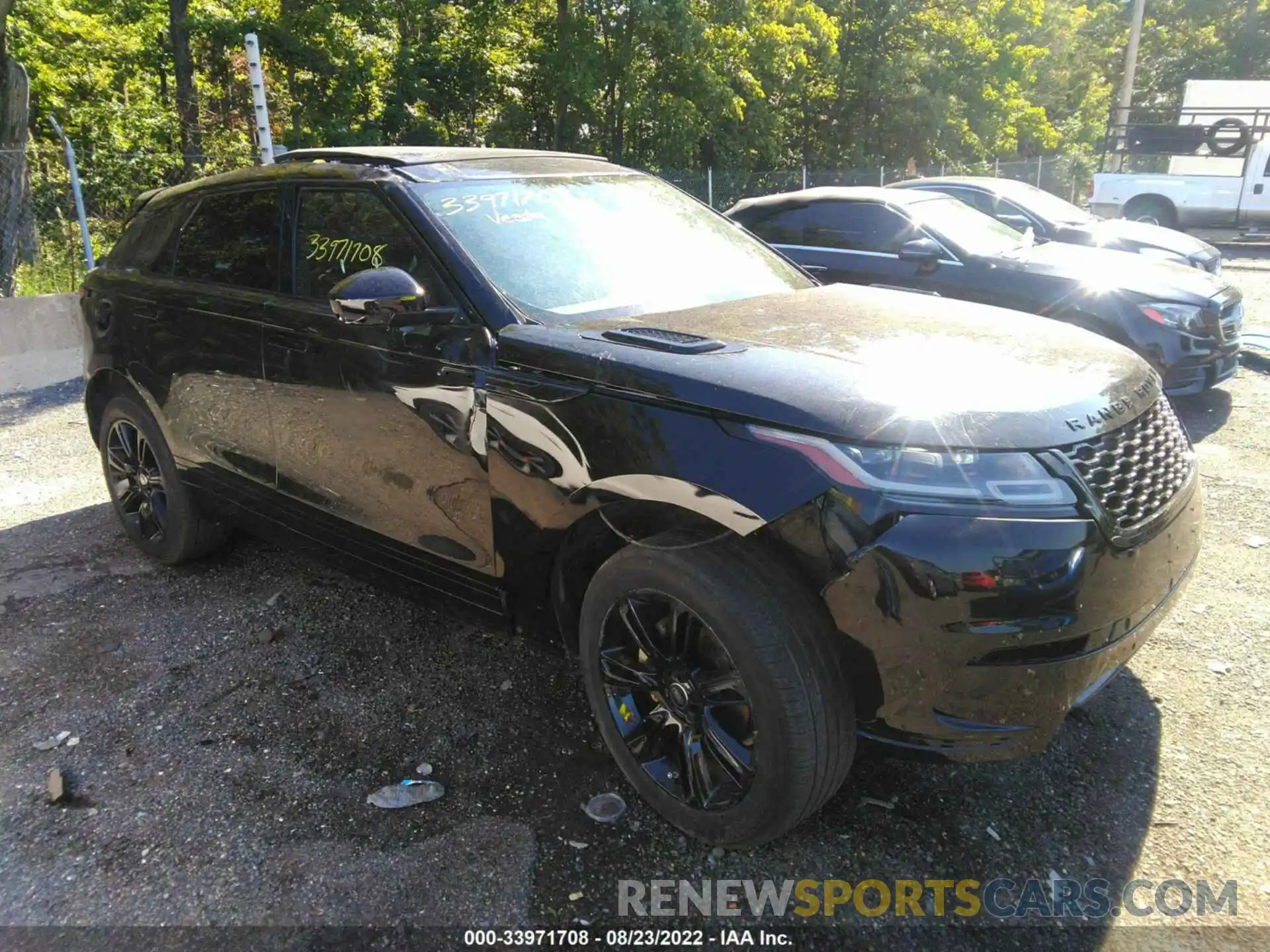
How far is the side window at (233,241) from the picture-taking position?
142 inches

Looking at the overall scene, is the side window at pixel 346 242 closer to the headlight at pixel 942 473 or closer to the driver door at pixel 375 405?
the driver door at pixel 375 405

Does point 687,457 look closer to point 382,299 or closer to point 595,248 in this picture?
point 382,299

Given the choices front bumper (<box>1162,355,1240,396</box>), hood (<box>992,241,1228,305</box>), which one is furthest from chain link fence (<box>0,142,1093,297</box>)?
front bumper (<box>1162,355,1240,396</box>)

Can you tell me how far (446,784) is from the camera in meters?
2.86

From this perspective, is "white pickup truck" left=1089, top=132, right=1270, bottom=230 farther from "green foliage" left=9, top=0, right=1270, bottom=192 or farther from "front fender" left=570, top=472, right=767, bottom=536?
"front fender" left=570, top=472, right=767, bottom=536

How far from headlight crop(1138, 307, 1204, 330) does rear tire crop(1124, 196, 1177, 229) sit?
12.5 m

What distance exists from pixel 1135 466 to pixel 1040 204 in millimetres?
8803

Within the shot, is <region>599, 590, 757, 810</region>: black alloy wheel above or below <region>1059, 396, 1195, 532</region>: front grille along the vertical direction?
below

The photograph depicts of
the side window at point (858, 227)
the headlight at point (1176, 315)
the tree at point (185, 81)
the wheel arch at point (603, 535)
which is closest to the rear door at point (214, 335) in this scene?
the wheel arch at point (603, 535)

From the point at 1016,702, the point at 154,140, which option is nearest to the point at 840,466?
Answer: the point at 1016,702

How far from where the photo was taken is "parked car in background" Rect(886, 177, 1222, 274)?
956 cm

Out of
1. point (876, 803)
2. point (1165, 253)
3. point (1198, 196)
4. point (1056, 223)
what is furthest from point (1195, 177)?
point (876, 803)

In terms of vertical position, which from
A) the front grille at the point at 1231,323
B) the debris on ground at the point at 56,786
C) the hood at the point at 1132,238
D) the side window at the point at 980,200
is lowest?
the debris on ground at the point at 56,786

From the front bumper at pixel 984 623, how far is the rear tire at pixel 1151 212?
17.7 metres
